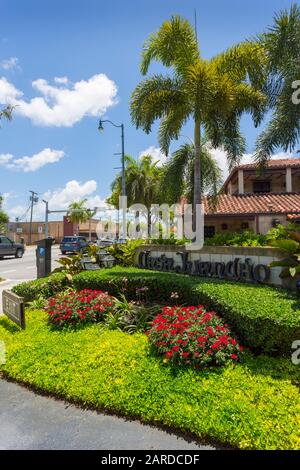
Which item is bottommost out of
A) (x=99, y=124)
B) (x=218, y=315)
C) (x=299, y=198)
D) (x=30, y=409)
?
(x=30, y=409)

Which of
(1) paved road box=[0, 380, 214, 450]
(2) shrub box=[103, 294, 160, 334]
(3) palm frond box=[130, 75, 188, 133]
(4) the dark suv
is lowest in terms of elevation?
(1) paved road box=[0, 380, 214, 450]

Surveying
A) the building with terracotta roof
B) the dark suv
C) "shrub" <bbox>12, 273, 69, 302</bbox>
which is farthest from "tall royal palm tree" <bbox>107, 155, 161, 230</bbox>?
"shrub" <bbox>12, 273, 69, 302</bbox>

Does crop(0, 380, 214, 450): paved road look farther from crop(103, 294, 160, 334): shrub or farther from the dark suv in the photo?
the dark suv

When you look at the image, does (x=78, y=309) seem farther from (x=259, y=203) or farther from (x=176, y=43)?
(x=259, y=203)

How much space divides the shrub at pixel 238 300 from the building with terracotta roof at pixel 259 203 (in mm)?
10320

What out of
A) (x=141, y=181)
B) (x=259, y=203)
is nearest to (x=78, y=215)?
(x=141, y=181)

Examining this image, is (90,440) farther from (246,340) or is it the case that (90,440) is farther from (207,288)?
(207,288)

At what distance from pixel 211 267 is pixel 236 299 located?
9.46ft

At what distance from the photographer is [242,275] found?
755cm

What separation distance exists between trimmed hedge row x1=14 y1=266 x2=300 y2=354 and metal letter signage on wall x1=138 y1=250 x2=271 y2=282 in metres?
0.90

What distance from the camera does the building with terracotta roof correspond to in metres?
Answer: 18.6

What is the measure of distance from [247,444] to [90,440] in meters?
1.62

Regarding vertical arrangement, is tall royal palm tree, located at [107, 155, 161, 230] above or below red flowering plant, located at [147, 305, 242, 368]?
above
